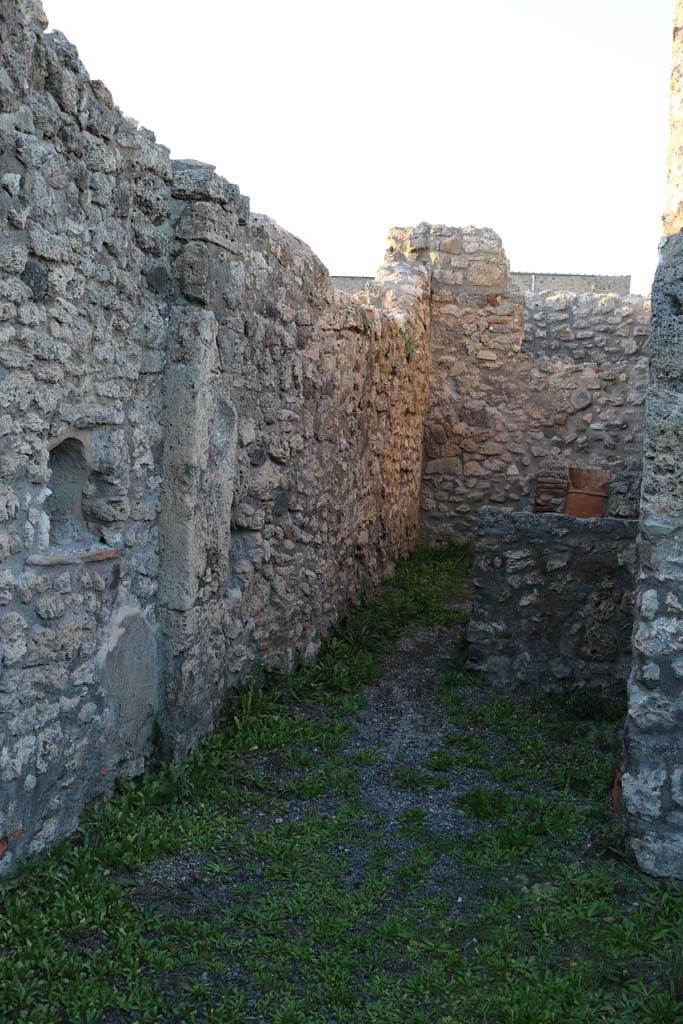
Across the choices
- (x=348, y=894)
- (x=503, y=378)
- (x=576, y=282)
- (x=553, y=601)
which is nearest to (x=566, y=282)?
(x=576, y=282)

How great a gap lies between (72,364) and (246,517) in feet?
5.46

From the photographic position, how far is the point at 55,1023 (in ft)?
8.42

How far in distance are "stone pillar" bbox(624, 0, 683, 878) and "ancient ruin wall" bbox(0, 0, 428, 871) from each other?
1918mm

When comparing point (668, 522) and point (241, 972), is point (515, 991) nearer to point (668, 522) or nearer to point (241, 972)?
point (241, 972)

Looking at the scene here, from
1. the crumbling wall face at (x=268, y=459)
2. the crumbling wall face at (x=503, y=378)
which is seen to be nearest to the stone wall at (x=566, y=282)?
the crumbling wall face at (x=503, y=378)

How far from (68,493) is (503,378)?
6426mm

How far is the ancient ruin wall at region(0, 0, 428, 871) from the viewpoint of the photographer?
316 centimetres

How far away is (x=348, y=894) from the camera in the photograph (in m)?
3.34

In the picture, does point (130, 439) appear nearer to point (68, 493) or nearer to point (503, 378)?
point (68, 493)

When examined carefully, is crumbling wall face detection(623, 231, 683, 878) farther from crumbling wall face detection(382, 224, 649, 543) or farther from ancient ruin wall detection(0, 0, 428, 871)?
crumbling wall face detection(382, 224, 649, 543)

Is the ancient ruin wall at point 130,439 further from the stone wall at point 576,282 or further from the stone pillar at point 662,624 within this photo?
the stone wall at point 576,282

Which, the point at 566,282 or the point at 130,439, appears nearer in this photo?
the point at 130,439

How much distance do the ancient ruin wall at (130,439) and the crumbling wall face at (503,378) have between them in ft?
12.0

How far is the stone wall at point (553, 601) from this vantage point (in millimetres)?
5406
